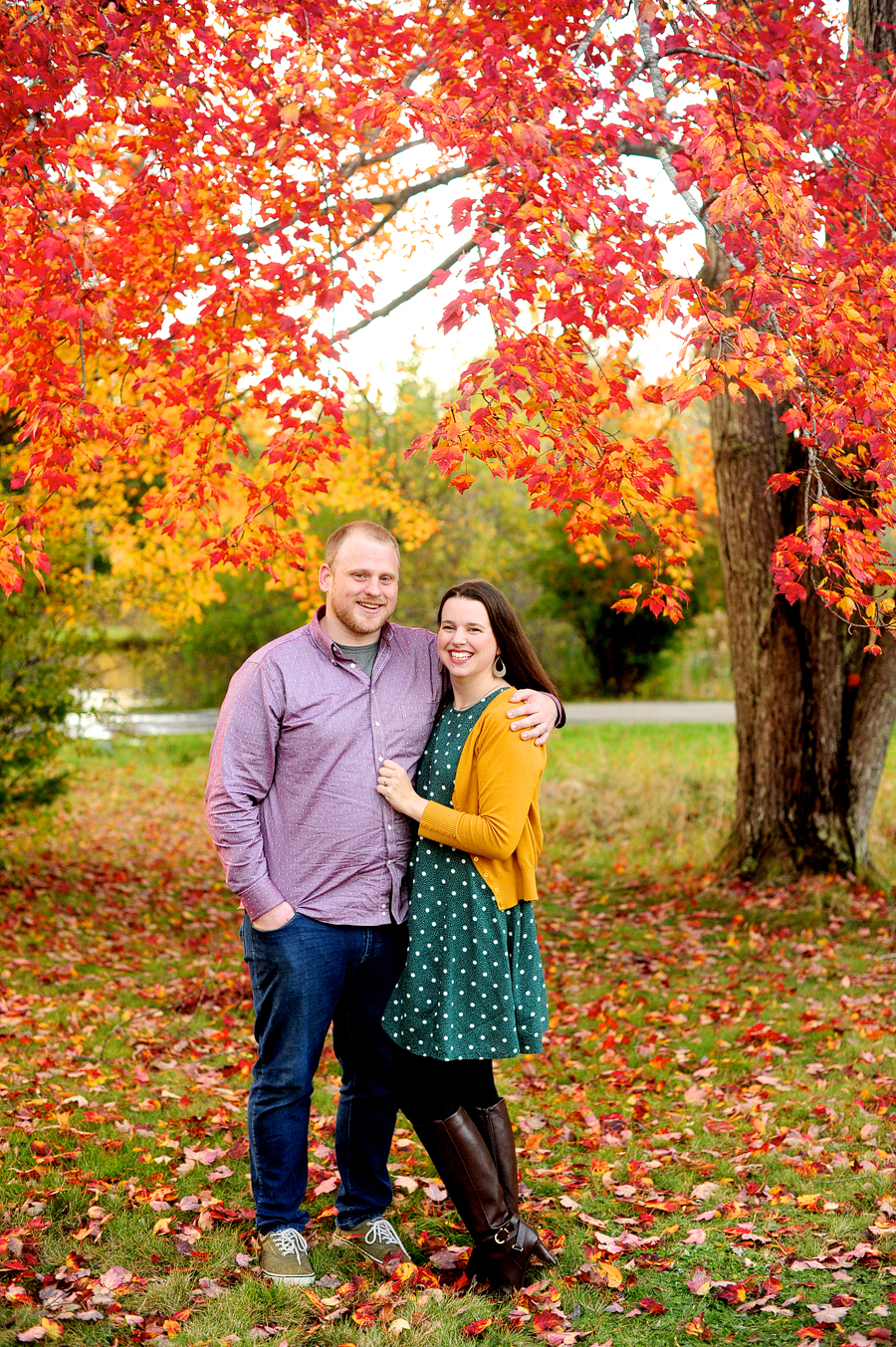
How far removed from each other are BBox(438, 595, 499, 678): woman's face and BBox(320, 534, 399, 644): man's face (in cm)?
18

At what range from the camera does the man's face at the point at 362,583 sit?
3.22 metres

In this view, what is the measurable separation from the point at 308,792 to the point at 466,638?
640mm

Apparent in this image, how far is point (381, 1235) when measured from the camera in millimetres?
3420

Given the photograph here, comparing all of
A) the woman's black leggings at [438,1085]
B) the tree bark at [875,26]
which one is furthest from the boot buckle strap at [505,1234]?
the tree bark at [875,26]

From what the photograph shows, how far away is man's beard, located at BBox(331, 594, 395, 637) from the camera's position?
3.23 metres

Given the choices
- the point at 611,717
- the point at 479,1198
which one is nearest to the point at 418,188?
the point at 479,1198

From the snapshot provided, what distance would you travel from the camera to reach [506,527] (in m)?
23.5

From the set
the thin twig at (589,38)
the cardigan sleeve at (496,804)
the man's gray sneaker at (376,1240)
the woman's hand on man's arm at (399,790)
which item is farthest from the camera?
the thin twig at (589,38)

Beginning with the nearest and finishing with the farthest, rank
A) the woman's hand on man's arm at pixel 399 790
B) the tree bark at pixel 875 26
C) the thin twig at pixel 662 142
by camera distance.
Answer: the woman's hand on man's arm at pixel 399 790, the thin twig at pixel 662 142, the tree bark at pixel 875 26

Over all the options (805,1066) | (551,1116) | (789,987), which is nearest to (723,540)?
(789,987)

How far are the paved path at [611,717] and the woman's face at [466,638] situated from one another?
45.4 ft

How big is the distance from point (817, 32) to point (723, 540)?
362cm

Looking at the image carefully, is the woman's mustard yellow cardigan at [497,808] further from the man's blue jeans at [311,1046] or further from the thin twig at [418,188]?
the thin twig at [418,188]

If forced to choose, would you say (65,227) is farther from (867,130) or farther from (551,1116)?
(551,1116)
